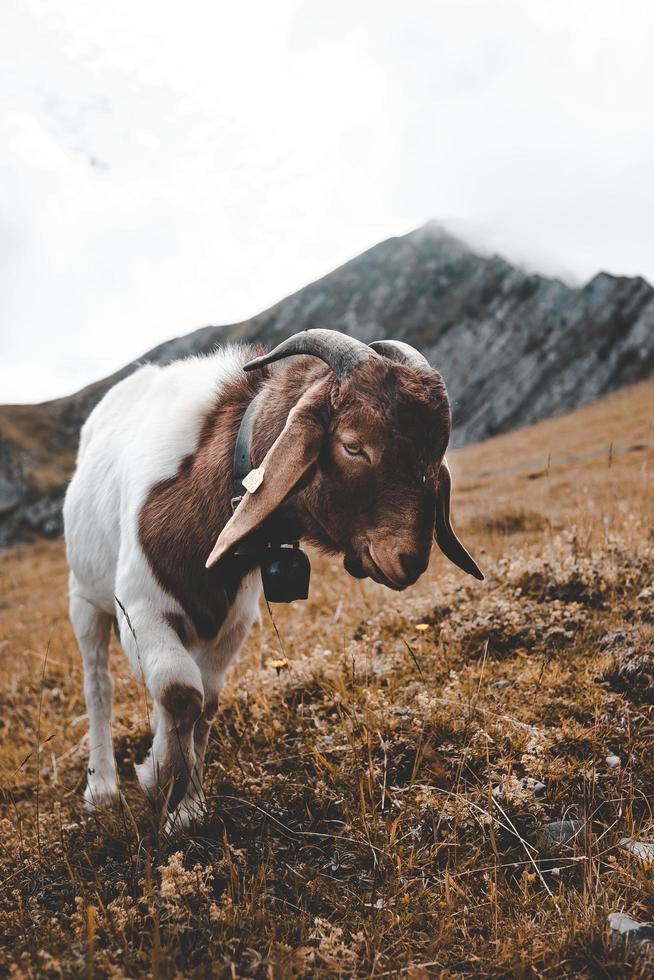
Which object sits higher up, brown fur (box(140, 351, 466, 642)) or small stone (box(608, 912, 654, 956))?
brown fur (box(140, 351, 466, 642))

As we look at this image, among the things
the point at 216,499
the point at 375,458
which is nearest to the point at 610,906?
the point at 375,458

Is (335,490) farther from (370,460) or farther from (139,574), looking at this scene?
(139,574)

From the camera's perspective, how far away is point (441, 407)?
9.74ft

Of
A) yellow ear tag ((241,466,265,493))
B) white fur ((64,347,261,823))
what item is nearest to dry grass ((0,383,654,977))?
white fur ((64,347,261,823))

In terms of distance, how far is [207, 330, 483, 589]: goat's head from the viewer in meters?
2.90

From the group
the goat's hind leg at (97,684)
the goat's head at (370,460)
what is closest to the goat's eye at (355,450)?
the goat's head at (370,460)

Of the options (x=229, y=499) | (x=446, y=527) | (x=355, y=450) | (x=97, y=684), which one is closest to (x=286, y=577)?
(x=229, y=499)

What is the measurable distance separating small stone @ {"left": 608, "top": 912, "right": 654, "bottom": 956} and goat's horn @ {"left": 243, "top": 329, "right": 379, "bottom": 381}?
2.35 meters

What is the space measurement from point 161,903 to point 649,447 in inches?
1110

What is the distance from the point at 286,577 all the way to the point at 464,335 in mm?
109869

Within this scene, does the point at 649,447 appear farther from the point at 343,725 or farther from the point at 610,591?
the point at 343,725

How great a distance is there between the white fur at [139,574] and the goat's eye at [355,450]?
3.52 ft

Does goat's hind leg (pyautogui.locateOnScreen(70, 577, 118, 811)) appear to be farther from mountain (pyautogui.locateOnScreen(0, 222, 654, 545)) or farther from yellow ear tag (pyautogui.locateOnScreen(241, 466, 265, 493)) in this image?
mountain (pyautogui.locateOnScreen(0, 222, 654, 545))

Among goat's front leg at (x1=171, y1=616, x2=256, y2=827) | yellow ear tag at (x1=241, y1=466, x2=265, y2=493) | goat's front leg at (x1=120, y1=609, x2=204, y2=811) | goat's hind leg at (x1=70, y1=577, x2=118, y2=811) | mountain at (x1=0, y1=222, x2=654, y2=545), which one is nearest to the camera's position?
yellow ear tag at (x1=241, y1=466, x2=265, y2=493)
